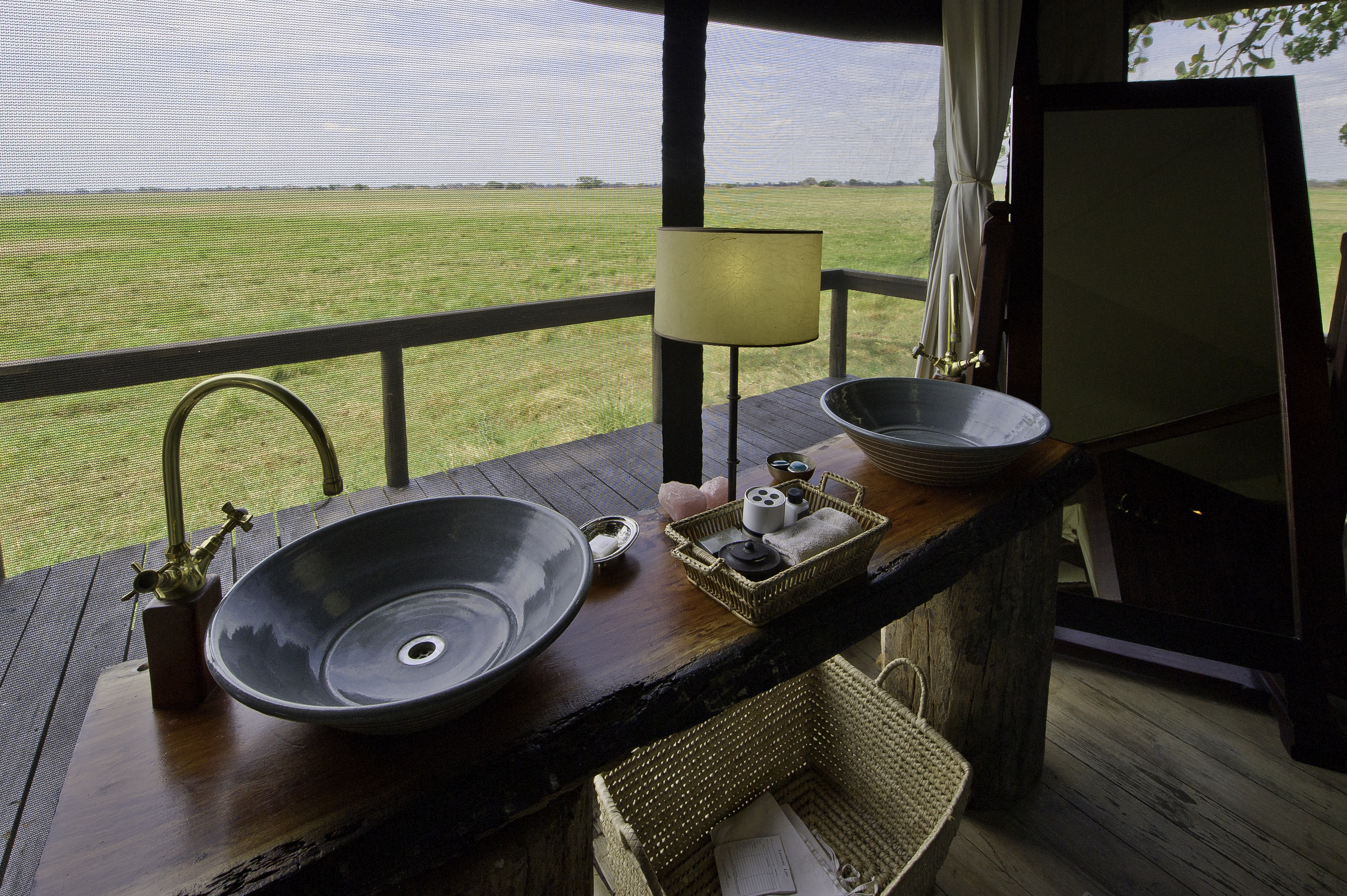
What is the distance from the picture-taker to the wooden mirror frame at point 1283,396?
182 centimetres

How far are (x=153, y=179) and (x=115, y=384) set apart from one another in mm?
577

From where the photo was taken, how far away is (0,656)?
180 centimetres

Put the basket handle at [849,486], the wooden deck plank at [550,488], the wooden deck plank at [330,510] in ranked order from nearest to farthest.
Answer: the basket handle at [849,486] < the wooden deck plank at [330,510] < the wooden deck plank at [550,488]

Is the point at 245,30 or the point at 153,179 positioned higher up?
the point at 245,30

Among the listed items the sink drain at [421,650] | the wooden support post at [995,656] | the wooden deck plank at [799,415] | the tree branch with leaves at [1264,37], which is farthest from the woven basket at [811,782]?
the tree branch with leaves at [1264,37]

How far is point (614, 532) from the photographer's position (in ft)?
3.94

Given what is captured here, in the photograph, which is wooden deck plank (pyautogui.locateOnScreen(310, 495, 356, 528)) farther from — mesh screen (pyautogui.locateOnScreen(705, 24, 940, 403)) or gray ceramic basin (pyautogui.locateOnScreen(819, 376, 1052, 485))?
gray ceramic basin (pyautogui.locateOnScreen(819, 376, 1052, 485))

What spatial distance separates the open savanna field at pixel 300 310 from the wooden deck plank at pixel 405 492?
175 mm

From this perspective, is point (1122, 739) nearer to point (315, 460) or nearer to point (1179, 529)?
point (1179, 529)

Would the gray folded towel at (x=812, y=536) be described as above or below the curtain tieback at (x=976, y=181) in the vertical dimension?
below

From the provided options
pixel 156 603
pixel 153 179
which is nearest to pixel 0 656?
pixel 153 179

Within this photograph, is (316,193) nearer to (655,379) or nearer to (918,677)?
(655,379)

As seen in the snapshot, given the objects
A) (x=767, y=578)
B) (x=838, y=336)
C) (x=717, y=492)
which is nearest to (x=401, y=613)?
(x=767, y=578)

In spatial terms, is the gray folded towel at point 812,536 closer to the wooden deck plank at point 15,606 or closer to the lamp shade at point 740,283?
the lamp shade at point 740,283
